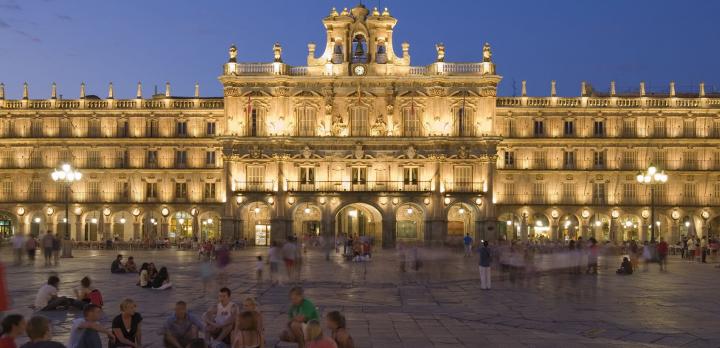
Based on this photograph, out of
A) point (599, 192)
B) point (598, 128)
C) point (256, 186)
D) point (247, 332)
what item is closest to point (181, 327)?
point (247, 332)

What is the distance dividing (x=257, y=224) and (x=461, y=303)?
156 ft

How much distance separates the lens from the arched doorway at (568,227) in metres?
74.1

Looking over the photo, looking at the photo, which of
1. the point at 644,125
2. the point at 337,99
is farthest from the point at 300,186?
the point at 644,125

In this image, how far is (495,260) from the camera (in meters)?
42.3

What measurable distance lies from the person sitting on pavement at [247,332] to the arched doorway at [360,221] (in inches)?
2277

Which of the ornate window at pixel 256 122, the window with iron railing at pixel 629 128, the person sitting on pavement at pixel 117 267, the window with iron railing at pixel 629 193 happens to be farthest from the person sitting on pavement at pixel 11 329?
the window with iron railing at pixel 629 128

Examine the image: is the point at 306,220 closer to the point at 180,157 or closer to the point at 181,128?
the point at 180,157

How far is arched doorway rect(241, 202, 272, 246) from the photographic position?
235ft

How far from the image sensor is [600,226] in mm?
74062

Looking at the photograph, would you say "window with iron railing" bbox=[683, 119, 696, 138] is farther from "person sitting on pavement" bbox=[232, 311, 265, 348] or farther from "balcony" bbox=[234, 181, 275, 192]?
"person sitting on pavement" bbox=[232, 311, 265, 348]

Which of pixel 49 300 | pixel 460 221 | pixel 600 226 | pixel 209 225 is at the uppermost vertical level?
pixel 460 221

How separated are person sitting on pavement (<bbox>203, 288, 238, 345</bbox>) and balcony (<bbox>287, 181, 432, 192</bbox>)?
53.8 metres

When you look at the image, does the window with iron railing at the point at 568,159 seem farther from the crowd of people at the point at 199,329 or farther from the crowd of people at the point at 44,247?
the crowd of people at the point at 199,329

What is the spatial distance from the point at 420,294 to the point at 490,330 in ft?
28.6
